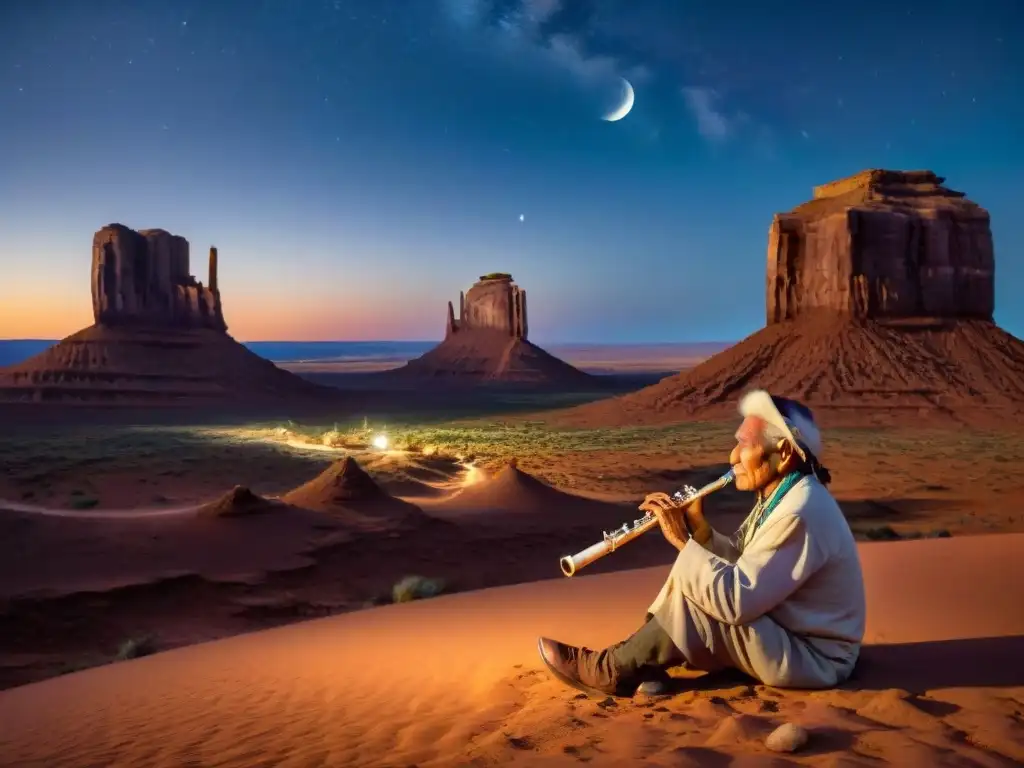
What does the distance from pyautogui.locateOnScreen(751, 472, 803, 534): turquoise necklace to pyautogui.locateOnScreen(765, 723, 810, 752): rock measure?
3.29 feet

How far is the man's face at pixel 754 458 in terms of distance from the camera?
403 centimetres

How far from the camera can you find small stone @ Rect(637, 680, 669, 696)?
4.17 meters

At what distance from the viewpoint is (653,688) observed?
164 inches

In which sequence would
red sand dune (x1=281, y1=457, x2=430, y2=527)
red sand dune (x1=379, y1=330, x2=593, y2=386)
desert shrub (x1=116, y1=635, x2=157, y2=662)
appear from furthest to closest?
1. red sand dune (x1=379, y1=330, x2=593, y2=386)
2. red sand dune (x1=281, y1=457, x2=430, y2=527)
3. desert shrub (x1=116, y1=635, x2=157, y2=662)

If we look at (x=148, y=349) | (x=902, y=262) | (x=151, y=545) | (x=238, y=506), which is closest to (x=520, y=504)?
(x=238, y=506)

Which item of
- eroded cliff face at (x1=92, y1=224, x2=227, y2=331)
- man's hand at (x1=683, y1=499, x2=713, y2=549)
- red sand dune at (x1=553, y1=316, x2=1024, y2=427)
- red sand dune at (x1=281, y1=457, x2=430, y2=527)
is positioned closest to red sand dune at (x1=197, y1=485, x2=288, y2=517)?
red sand dune at (x1=281, y1=457, x2=430, y2=527)

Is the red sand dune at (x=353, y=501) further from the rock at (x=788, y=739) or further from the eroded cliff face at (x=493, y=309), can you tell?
the eroded cliff face at (x=493, y=309)

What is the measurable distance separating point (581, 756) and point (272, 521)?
34.9 feet

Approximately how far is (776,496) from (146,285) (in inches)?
2717

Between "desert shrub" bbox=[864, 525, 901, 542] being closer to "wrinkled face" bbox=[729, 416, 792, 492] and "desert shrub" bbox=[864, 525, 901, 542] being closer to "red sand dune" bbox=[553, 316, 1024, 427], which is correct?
"wrinkled face" bbox=[729, 416, 792, 492]

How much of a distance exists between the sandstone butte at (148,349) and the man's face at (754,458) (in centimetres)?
5300

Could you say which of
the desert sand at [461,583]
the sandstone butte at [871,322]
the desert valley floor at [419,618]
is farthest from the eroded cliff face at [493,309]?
the desert valley floor at [419,618]

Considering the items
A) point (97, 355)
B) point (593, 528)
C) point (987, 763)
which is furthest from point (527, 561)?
point (97, 355)

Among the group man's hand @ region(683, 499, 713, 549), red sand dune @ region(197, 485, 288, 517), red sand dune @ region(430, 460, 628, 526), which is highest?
man's hand @ region(683, 499, 713, 549)
